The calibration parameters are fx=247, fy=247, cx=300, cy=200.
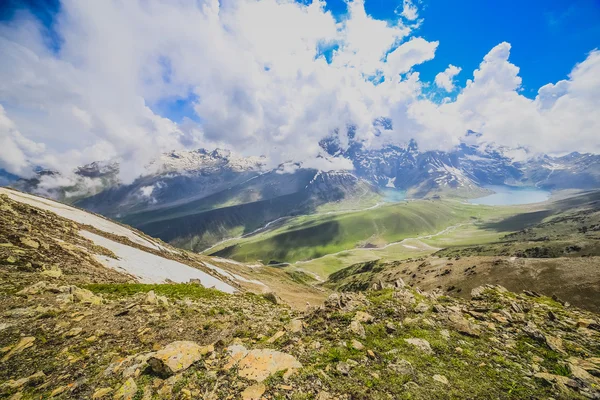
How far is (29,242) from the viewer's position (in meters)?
20.2

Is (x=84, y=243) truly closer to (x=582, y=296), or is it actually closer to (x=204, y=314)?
(x=204, y=314)

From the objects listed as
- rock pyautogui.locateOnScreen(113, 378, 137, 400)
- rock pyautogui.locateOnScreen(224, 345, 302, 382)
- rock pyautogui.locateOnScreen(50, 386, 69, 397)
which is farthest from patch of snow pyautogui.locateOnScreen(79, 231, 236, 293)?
rock pyautogui.locateOnScreen(224, 345, 302, 382)

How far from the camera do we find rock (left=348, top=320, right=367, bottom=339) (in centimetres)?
1146

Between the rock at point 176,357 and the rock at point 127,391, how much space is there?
69 cm

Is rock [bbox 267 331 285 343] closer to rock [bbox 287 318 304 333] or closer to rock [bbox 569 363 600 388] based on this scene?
rock [bbox 287 318 304 333]

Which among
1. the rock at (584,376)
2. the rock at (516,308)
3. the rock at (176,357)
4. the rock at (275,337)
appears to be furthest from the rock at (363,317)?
the rock at (516,308)

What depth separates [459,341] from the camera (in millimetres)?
11422

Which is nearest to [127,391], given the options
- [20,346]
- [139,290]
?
[20,346]

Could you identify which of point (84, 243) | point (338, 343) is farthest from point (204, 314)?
point (84, 243)

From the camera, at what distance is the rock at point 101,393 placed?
295 inches

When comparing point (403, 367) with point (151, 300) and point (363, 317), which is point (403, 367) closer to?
point (363, 317)

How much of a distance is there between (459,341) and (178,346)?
A: 12407mm

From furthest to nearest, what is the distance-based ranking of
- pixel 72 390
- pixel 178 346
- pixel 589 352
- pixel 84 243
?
pixel 84 243
pixel 589 352
pixel 178 346
pixel 72 390

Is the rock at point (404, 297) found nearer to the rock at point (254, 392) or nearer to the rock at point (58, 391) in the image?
the rock at point (254, 392)
